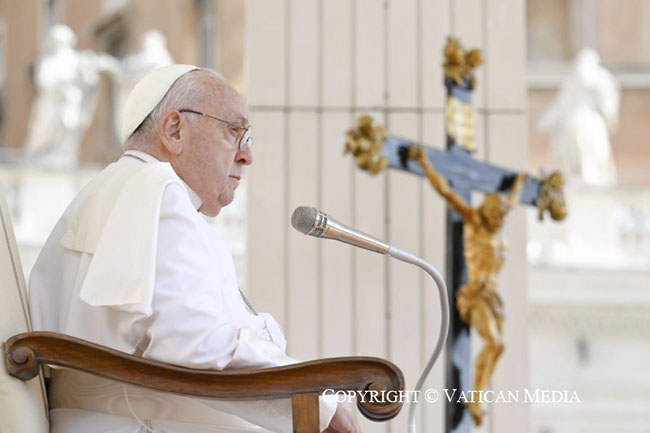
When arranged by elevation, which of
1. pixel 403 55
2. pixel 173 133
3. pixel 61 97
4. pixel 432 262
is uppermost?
pixel 61 97

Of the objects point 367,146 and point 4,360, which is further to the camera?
point 367,146

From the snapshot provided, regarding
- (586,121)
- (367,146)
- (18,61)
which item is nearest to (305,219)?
(367,146)

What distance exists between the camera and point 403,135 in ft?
17.7

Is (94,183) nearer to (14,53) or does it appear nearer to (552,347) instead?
(552,347)

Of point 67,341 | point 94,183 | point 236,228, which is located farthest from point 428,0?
point 236,228

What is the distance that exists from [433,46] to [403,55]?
0.13m

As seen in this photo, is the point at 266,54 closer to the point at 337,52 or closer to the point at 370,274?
the point at 337,52

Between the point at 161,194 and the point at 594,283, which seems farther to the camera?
the point at 594,283

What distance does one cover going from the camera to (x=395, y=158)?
14.8 feet

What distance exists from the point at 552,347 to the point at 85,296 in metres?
7.79

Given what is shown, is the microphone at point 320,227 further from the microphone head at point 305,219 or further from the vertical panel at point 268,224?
the vertical panel at point 268,224

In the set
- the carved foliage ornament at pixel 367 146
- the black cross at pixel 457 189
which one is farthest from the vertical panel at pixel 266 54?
the carved foliage ornament at pixel 367 146

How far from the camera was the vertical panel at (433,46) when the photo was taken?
546 cm

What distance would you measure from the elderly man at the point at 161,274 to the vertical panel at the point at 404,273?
2396mm
